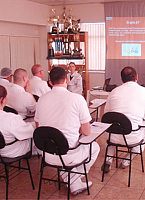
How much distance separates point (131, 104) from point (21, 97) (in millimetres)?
1561

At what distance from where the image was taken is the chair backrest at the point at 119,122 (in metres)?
3.59

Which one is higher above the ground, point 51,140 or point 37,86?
point 37,86

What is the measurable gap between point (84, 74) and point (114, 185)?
577cm

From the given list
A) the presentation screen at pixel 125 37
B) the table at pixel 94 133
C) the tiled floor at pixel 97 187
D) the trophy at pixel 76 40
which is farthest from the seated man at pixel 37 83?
the presentation screen at pixel 125 37

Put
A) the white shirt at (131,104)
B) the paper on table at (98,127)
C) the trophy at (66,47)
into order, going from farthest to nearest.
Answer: the trophy at (66,47), the white shirt at (131,104), the paper on table at (98,127)

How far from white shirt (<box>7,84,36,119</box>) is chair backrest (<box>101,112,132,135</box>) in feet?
3.92

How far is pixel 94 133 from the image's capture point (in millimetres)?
3254

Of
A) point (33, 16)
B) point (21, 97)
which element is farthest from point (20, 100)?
point (33, 16)

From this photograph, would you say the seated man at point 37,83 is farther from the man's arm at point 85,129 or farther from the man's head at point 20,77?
the man's arm at point 85,129

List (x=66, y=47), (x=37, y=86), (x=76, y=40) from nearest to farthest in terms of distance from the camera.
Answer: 1. (x=37, y=86)
2. (x=76, y=40)
3. (x=66, y=47)

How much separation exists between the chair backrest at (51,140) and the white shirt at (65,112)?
0.48 feet

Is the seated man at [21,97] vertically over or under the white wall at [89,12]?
under

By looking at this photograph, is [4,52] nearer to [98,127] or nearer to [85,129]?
[98,127]

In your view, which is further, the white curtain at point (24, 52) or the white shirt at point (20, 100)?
the white curtain at point (24, 52)
